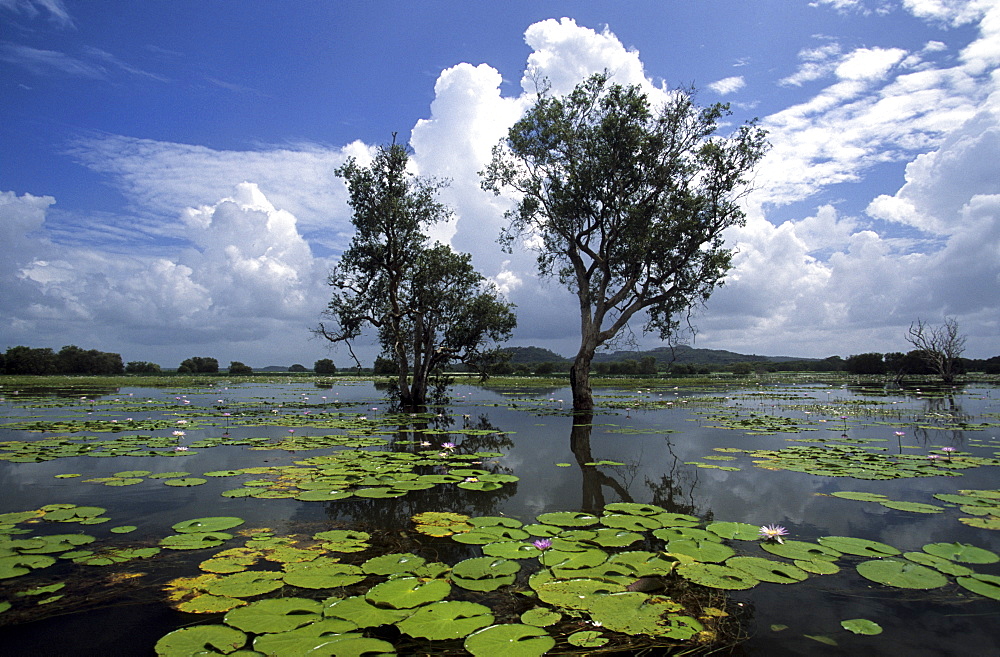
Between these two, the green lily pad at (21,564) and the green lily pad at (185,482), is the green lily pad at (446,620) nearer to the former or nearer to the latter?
the green lily pad at (21,564)

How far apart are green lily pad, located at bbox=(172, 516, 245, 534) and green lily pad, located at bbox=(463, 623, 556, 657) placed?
324cm

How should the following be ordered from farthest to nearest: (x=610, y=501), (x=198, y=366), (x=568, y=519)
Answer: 1. (x=198, y=366)
2. (x=610, y=501)
3. (x=568, y=519)

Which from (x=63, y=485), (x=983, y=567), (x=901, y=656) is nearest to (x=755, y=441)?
(x=983, y=567)

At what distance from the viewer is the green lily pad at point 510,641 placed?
2.41 m

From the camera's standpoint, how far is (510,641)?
8.22ft

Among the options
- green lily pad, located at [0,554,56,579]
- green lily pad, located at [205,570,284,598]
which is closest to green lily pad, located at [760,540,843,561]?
green lily pad, located at [205,570,284,598]

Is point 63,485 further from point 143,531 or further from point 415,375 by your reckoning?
point 415,375

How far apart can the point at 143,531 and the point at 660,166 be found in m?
17.8

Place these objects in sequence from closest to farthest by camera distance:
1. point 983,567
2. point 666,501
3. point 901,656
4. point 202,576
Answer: point 901,656, point 202,576, point 983,567, point 666,501

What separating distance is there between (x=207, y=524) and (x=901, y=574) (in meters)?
6.03

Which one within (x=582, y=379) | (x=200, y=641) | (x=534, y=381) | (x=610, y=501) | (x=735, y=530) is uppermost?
(x=582, y=379)

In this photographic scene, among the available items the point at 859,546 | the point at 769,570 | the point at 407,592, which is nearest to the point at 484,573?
the point at 407,592

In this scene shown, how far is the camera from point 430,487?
637 cm

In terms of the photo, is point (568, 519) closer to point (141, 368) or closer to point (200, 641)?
point (200, 641)
